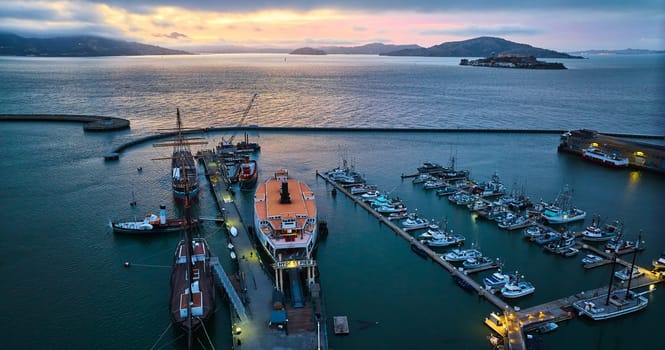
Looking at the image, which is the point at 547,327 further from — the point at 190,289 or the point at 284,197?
the point at 284,197

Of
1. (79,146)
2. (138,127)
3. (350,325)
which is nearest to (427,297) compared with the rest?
(350,325)

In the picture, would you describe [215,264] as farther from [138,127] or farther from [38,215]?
[138,127]

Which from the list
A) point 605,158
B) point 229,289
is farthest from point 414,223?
point 605,158

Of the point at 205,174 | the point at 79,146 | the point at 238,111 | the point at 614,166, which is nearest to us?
the point at 205,174

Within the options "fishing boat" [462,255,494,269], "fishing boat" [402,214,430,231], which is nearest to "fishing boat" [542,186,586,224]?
"fishing boat" [402,214,430,231]

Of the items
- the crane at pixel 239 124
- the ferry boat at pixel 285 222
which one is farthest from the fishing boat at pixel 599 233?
the crane at pixel 239 124

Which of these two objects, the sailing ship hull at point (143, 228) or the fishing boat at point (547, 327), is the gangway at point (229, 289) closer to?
the sailing ship hull at point (143, 228)
